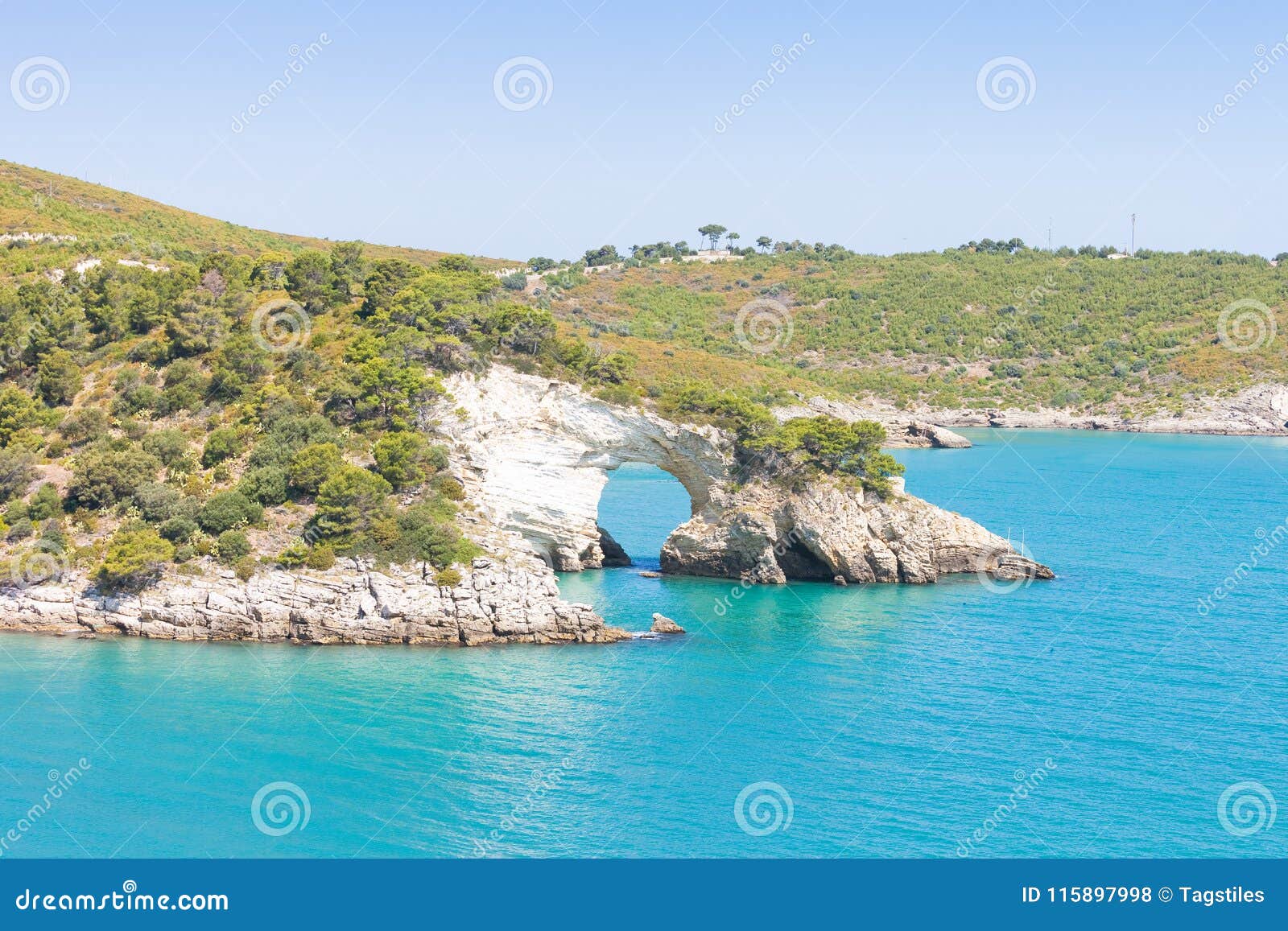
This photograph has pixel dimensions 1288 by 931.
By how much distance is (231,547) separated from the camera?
1652 inches

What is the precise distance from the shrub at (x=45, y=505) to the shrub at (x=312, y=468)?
8541 mm

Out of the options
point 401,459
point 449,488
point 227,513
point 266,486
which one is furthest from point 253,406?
point 449,488

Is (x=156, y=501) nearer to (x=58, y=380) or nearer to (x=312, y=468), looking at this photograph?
(x=312, y=468)

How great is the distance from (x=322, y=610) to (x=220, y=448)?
33.9 feet

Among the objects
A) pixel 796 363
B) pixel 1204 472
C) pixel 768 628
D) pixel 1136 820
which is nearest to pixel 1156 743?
pixel 1136 820

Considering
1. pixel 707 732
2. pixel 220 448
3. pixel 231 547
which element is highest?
pixel 220 448

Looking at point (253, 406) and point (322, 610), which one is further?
point (253, 406)

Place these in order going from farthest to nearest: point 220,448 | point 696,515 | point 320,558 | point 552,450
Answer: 1. point 696,515
2. point 552,450
3. point 220,448
4. point 320,558

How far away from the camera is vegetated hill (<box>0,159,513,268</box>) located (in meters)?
72.8

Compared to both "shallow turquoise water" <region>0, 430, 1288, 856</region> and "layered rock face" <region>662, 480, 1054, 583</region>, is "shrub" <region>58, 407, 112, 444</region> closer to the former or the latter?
"shallow turquoise water" <region>0, 430, 1288, 856</region>

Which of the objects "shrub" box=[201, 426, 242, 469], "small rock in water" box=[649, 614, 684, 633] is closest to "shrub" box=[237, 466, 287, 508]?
"shrub" box=[201, 426, 242, 469]

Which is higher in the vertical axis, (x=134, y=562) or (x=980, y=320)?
(x=980, y=320)

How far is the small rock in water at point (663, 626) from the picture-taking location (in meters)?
43.8

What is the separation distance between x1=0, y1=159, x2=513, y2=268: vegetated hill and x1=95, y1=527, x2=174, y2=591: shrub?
27.8 metres
